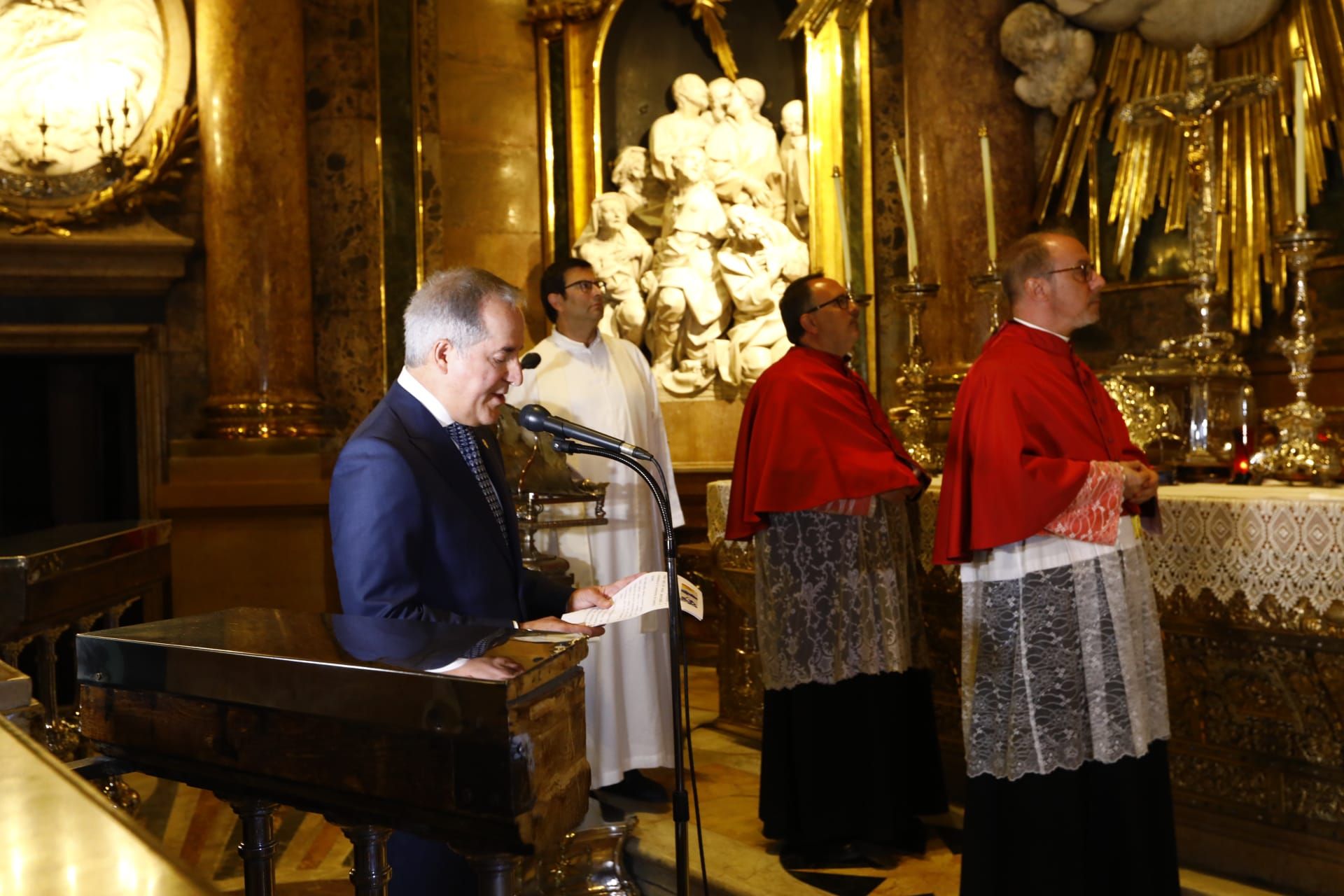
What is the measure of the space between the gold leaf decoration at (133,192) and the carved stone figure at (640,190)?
231 centimetres

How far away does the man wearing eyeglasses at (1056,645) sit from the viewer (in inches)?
123

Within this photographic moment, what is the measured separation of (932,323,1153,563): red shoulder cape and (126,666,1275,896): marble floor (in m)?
1.19

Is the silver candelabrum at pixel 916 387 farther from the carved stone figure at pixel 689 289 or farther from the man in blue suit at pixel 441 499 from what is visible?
the man in blue suit at pixel 441 499

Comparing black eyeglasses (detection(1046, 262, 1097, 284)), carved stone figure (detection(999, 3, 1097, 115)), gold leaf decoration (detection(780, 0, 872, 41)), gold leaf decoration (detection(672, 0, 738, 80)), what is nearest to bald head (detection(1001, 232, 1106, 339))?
black eyeglasses (detection(1046, 262, 1097, 284))

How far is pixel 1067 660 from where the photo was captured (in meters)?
3.16

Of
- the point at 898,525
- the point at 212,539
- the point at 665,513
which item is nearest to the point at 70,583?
the point at 665,513

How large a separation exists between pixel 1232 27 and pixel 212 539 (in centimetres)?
553

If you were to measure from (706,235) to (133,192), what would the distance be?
126 inches

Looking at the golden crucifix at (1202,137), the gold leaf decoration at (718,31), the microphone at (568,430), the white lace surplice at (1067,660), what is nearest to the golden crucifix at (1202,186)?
the golden crucifix at (1202,137)

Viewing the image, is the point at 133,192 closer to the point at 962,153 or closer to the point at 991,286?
the point at 962,153

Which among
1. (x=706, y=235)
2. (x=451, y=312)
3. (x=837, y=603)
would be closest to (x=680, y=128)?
(x=706, y=235)

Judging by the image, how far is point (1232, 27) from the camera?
18.5 ft

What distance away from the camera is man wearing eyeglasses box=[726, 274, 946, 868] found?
4035 millimetres

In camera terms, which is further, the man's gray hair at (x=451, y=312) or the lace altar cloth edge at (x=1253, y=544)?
the lace altar cloth edge at (x=1253, y=544)
